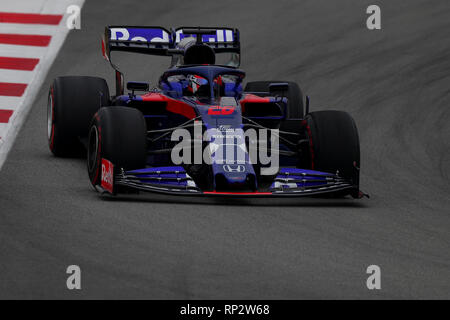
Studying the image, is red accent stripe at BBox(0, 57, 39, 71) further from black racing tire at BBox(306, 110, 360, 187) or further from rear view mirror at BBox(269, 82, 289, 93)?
black racing tire at BBox(306, 110, 360, 187)

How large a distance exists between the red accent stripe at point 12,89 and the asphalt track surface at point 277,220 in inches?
14.3

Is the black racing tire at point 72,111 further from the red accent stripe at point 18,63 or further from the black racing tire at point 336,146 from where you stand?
the red accent stripe at point 18,63

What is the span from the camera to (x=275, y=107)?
1241cm

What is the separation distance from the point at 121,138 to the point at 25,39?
30.7ft

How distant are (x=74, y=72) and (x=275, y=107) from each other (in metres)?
6.62

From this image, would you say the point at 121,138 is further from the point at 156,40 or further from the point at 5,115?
the point at 5,115

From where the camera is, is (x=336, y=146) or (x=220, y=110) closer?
(x=336, y=146)

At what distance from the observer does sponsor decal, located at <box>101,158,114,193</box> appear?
10.5 m

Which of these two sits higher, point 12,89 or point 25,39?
point 25,39

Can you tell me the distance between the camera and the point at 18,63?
1820 cm

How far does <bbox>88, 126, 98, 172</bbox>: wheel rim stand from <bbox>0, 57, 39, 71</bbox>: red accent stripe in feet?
22.4

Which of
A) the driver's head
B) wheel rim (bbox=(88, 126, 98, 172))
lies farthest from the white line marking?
the driver's head

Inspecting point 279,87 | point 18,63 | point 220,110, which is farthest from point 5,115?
point 220,110
